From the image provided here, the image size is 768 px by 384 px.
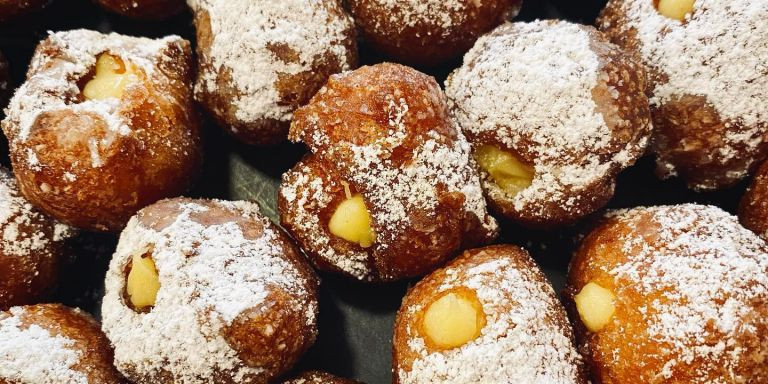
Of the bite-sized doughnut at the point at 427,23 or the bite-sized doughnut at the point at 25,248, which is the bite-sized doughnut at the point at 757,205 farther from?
the bite-sized doughnut at the point at 25,248

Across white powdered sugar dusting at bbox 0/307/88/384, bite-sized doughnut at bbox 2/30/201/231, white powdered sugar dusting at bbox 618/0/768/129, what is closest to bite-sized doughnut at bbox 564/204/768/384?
white powdered sugar dusting at bbox 618/0/768/129

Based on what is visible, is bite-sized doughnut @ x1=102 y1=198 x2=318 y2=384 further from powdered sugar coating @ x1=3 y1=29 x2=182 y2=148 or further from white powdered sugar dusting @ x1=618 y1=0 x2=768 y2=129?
white powdered sugar dusting @ x1=618 y1=0 x2=768 y2=129

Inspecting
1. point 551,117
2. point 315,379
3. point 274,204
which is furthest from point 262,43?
point 315,379

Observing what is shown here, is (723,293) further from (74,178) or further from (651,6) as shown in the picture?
(74,178)

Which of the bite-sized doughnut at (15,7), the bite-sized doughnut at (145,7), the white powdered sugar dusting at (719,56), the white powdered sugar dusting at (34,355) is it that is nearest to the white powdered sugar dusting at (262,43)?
the bite-sized doughnut at (145,7)

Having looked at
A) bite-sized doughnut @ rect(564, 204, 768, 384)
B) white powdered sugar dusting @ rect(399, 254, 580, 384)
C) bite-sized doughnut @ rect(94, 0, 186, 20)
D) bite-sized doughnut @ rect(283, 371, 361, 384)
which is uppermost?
bite-sized doughnut @ rect(94, 0, 186, 20)

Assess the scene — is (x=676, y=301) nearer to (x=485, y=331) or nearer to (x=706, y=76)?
(x=485, y=331)
